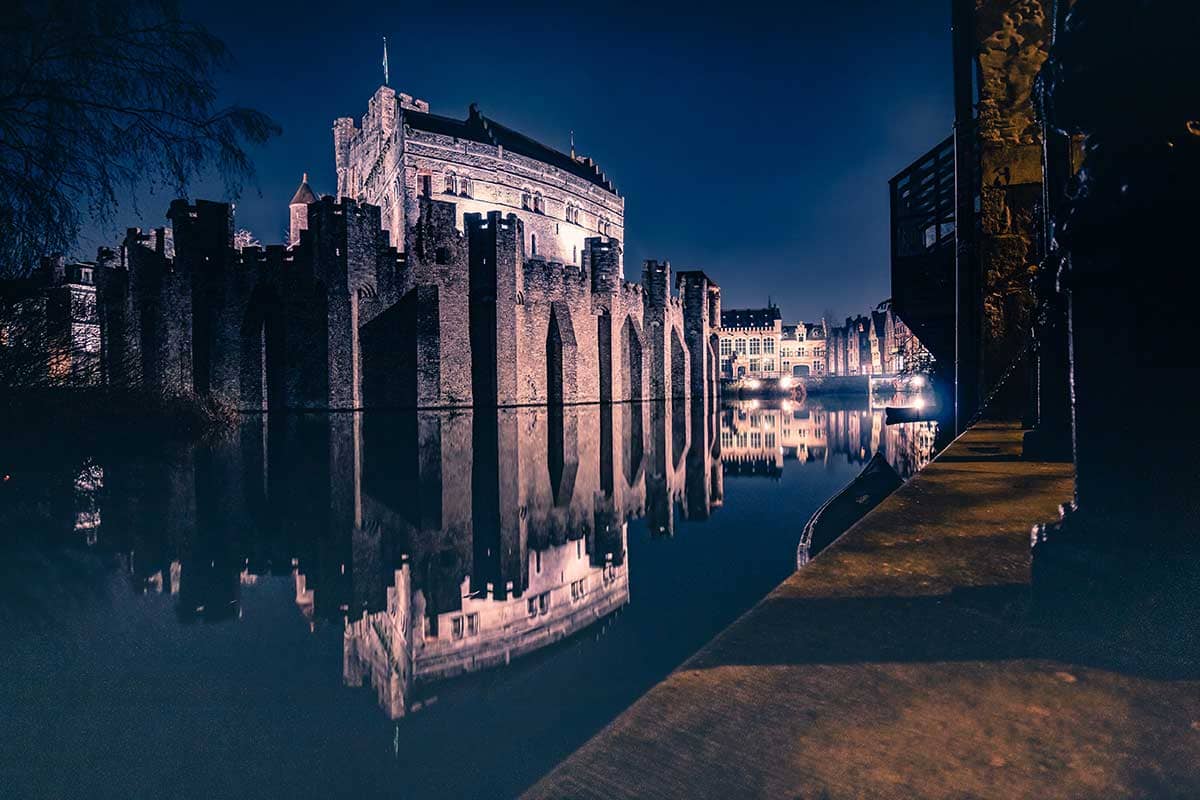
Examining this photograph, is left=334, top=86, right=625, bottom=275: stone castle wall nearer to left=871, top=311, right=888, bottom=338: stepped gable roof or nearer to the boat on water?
the boat on water

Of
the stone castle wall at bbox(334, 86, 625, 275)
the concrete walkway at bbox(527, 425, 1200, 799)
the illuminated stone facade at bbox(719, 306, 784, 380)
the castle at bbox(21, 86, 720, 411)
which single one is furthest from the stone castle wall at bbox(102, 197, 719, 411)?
the illuminated stone facade at bbox(719, 306, 784, 380)

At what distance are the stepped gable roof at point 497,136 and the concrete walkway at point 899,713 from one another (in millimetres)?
43673

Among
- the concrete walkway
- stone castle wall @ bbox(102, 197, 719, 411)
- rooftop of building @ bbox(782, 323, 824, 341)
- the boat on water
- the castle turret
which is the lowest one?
the boat on water

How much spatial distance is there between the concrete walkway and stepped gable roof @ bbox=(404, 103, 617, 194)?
43673 mm

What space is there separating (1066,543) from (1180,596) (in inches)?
9.8

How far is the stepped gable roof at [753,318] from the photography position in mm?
81812

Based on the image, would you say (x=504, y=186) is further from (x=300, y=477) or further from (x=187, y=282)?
(x=300, y=477)

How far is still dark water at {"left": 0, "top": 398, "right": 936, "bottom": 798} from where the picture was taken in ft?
6.02

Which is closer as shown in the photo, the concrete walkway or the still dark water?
the concrete walkway


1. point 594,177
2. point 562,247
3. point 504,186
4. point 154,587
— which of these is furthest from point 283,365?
point 594,177

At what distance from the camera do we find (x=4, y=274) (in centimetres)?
559

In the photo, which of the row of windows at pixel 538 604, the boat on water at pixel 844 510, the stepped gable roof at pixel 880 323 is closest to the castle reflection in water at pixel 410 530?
the row of windows at pixel 538 604

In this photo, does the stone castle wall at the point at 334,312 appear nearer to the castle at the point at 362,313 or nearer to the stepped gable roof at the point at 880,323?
the castle at the point at 362,313

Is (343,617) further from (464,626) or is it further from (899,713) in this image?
(899,713)
